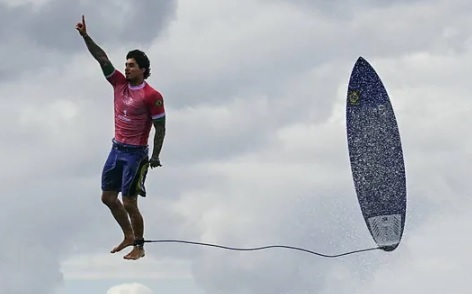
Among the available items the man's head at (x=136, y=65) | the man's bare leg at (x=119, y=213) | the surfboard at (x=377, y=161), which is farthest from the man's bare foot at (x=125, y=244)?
the surfboard at (x=377, y=161)

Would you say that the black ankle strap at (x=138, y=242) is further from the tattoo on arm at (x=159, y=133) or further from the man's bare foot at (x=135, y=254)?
the tattoo on arm at (x=159, y=133)

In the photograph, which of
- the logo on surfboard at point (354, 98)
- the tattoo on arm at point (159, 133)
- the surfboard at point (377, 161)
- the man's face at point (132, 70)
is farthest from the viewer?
the logo on surfboard at point (354, 98)

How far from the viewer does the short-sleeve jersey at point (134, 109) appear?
2120cm

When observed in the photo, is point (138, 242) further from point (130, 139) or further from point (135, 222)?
point (130, 139)

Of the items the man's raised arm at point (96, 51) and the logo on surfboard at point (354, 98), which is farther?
the logo on surfboard at point (354, 98)

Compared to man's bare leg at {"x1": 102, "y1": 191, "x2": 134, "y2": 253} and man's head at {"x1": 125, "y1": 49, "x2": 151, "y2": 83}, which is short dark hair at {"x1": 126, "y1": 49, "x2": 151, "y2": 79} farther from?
man's bare leg at {"x1": 102, "y1": 191, "x2": 134, "y2": 253}

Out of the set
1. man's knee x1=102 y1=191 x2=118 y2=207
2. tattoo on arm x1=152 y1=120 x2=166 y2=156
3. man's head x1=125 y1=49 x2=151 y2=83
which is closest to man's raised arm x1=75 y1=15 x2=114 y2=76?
man's head x1=125 y1=49 x2=151 y2=83

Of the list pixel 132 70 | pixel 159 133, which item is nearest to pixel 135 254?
pixel 159 133

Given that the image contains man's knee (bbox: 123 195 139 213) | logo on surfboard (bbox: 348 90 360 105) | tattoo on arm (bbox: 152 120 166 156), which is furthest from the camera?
logo on surfboard (bbox: 348 90 360 105)

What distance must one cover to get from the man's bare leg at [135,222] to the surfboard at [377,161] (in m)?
7.18

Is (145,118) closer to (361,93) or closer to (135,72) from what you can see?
(135,72)

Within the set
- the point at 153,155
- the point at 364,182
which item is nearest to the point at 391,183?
the point at 364,182

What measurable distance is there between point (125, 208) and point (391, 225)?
7.98 meters

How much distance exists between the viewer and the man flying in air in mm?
21203
